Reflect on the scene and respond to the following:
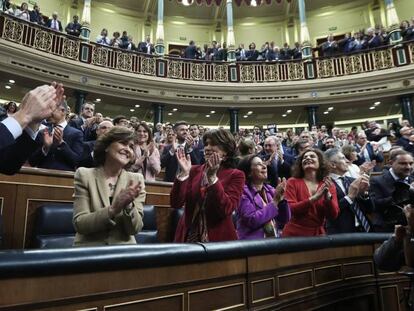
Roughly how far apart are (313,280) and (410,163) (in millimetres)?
1415

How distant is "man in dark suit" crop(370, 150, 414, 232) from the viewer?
2615 mm

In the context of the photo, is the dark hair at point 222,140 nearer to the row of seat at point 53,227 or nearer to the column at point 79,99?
the row of seat at point 53,227

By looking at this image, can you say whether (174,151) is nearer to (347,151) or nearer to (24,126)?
(347,151)

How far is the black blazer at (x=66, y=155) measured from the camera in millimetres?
2701

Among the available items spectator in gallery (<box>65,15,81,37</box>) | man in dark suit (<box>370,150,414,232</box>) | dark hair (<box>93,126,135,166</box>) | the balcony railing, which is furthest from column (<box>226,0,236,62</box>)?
dark hair (<box>93,126,135,166</box>)

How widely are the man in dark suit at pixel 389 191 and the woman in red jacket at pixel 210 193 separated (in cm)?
132

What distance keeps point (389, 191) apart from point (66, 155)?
7.85 ft

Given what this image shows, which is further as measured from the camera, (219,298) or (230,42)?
(230,42)

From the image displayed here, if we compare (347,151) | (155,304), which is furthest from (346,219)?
(155,304)

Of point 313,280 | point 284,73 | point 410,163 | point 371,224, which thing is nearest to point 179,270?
point 313,280

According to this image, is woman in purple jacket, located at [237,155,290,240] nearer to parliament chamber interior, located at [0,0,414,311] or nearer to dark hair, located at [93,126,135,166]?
parliament chamber interior, located at [0,0,414,311]

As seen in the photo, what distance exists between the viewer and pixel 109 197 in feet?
5.60

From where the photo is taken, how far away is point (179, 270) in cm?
122

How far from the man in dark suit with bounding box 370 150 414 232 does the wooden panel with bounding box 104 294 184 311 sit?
1.93 meters
